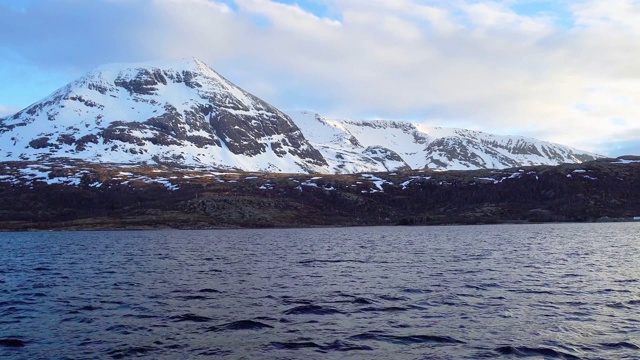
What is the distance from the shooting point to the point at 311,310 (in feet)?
109

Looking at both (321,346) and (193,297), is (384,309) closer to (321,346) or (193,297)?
(321,346)

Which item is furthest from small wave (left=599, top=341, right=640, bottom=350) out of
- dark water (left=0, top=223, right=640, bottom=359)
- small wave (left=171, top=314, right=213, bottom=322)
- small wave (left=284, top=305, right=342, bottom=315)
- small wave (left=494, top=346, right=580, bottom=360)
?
small wave (left=171, top=314, right=213, bottom=322)

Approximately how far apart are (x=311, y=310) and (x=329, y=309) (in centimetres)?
112

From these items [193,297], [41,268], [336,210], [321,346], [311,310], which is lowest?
[41,268]

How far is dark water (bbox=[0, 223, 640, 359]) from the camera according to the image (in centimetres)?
2466

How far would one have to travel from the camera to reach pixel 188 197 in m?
199

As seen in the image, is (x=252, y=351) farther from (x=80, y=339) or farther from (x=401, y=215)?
(x=401, y=215)

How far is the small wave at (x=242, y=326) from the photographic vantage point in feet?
94.2

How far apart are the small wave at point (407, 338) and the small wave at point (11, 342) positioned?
15.7 m

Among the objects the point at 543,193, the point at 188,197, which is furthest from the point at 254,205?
the point at 543,193

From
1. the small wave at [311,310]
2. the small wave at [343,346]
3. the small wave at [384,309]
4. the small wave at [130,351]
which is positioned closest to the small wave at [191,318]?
the small wave at [311,310]

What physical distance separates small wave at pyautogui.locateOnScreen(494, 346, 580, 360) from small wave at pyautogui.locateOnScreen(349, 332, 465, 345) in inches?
83.5

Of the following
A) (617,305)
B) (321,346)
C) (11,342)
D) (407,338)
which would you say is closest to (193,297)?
(11,342)

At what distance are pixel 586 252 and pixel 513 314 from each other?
143ft
